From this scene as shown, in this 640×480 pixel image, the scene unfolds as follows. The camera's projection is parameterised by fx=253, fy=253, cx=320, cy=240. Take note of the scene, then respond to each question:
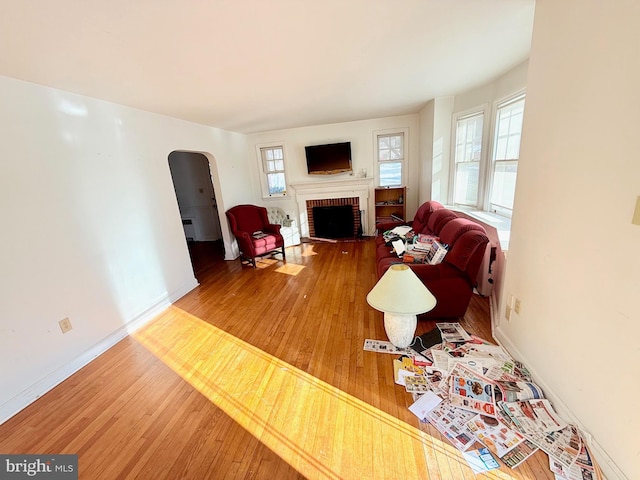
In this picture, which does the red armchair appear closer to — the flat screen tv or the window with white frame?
the flat screen tv

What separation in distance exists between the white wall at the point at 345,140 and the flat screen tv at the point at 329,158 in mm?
187

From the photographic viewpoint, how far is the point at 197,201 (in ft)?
18.4

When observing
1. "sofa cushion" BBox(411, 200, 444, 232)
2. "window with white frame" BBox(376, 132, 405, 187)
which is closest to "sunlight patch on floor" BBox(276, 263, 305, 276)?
"sofa cushion" BBox(411, 200, 444, 232)

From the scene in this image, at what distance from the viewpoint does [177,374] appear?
200cm

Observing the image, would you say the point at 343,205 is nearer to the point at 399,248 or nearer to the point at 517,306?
the point at 399,248

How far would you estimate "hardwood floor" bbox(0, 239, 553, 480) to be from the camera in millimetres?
1327

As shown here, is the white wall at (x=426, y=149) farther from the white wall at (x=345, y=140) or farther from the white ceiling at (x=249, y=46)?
the white ceiling at (x=249, y=46)

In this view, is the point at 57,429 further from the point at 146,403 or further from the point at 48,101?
the point at 48,101

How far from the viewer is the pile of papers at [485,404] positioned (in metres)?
1.27

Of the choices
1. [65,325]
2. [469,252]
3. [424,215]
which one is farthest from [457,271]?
[65,325]

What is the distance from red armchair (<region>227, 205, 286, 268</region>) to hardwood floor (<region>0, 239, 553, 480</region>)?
140cm

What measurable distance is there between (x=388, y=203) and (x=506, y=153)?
8.22 ft

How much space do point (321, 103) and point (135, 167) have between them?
2367 millimetres

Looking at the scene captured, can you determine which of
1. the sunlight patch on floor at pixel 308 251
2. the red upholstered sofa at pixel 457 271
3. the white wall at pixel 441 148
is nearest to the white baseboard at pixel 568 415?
the red upholstered sofa at pixel 457 271
